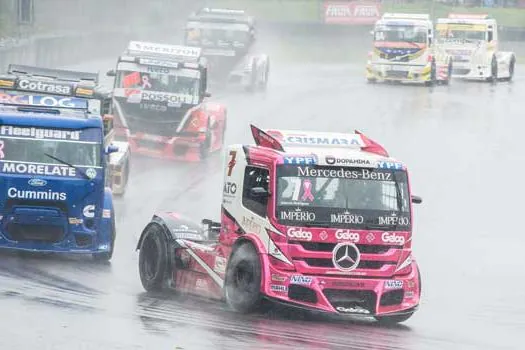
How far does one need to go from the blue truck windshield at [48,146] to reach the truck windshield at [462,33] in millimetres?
30076

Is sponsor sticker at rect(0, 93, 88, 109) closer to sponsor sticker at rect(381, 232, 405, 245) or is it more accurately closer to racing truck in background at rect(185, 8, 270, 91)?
sponsor sticker at rect(381, 232, 405, 245)

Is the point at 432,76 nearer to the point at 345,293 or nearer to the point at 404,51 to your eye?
the point at 404,51

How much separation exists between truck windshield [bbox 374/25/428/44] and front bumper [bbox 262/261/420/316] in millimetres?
30171

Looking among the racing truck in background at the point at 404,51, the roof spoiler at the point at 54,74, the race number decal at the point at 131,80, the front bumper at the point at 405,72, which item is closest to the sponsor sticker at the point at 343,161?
the roof spoiler at the point at 54,74

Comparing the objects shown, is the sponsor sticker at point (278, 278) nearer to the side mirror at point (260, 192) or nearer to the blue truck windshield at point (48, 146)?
the side mirror at point (260, 192)

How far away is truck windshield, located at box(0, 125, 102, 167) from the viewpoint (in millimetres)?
17828

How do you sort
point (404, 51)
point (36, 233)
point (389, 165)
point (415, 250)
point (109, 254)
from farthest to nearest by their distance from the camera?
1. point (404, 51)
2. point (415, 250)
3. point (109, 254)
4. point (36, 233)
5. point (389, 165)

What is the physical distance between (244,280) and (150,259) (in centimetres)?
227

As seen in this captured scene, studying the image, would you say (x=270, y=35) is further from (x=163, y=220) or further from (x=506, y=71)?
(x=163, y=220)

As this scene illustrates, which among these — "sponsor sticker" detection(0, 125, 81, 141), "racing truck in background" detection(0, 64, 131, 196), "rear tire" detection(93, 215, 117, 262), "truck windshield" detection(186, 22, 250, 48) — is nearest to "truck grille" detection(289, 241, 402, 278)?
"rear tire" detection(93, 215, 117, 262)

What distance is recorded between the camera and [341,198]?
14.3 metres

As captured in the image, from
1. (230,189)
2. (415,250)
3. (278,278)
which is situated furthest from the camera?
(415,250)

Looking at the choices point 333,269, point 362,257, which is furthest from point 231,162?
point 362,257

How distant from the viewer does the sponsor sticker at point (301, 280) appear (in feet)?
45.9
